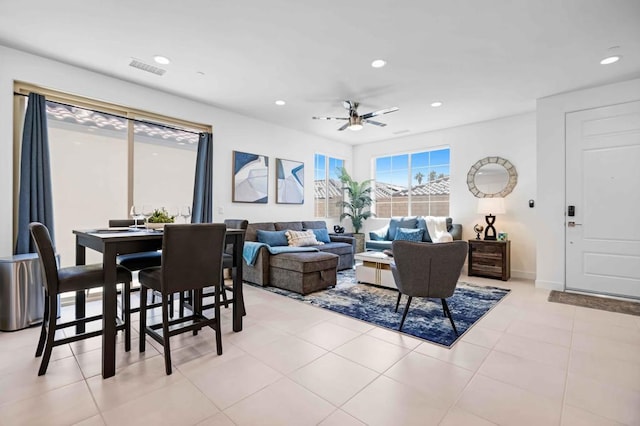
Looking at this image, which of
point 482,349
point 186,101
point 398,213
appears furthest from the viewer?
point 398,213

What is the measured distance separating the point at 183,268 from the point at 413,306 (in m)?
2.54

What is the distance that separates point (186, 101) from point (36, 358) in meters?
3.67

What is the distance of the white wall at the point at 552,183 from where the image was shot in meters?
4.23

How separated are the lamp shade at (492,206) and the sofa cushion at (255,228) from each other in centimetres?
370

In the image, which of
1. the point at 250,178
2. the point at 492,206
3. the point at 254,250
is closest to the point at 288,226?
the point at 250,178

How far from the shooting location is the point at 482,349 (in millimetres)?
2416

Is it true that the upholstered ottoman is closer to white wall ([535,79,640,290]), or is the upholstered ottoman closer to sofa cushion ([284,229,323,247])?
sofa cushion ([284,229,323,247])

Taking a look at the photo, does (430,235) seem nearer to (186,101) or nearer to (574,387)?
(574,387)

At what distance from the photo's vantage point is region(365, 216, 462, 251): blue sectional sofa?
18.5 ft

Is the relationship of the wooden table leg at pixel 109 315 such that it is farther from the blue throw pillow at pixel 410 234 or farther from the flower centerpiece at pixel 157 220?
the blue throw pillow at pixel 410 234

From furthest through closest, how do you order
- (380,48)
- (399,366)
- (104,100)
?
(104,100), (380,48), (399,366)

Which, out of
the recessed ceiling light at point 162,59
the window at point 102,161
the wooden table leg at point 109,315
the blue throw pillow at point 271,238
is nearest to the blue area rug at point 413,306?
the blue throw pillow at point 271,238

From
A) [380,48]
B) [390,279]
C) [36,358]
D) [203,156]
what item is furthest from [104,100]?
[390,279]

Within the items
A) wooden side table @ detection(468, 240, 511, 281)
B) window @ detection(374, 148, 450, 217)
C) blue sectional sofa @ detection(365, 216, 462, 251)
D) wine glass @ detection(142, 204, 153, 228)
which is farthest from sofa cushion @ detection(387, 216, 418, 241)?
wine glass @ detection(142, 204, 153, 228)
